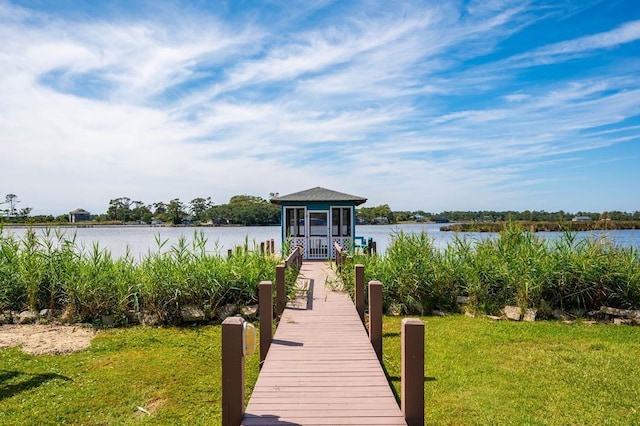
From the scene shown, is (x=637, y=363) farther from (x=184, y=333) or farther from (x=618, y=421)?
(x=184, y=333)

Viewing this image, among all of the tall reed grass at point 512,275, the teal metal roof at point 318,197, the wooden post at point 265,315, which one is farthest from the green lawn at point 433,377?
the teal metal roof at point 318,197

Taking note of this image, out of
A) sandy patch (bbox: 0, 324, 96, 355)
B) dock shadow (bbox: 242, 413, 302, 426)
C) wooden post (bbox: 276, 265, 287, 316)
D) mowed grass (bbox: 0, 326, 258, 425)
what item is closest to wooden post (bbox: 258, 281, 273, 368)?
mowed grass (bbox: 0, 326, 258, 425)

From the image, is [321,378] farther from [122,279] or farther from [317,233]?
[317,233]

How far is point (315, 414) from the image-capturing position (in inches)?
149

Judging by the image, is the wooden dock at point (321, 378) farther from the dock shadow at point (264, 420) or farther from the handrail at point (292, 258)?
the handrail at point (292, 258)

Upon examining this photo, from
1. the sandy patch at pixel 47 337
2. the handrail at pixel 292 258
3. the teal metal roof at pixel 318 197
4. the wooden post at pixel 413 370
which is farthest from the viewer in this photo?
the teal metal roof at pixel 318 197

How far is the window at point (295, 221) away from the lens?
1742cm

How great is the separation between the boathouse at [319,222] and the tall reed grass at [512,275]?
721 centimetres

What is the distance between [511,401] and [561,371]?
143 cm

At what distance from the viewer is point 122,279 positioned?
8680 mm

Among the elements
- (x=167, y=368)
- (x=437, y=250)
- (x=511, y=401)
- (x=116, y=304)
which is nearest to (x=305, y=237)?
(x=437, y=250)

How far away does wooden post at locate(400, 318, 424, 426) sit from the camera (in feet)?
11.4

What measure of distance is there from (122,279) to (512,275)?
7895 mm

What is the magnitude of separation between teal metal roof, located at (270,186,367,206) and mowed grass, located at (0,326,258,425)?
9741 millimetres
